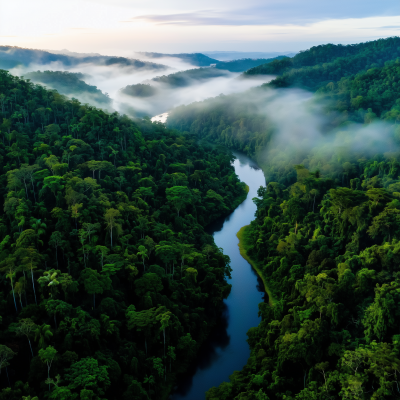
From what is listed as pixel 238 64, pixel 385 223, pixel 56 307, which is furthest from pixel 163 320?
pixel 238 64

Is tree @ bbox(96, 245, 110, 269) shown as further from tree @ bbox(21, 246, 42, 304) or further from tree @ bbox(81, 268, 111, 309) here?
tree @ bbox(21, 246, 42, 304)

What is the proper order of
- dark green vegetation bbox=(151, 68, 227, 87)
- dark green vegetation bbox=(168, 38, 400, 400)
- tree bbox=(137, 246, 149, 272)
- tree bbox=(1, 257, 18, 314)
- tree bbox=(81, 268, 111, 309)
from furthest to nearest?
dark green vegetation bbox=(151, 68, 227, 87) < tree bbox=(137, 246, 149, 272) < tree bbox=(81, 268, 111, 309) < tree bbox=(1, 257, 18, 314) < dark green vegetation bbox=(168, 38, 400, 400)

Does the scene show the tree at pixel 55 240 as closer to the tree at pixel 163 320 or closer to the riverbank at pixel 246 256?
the tree at pixel 163 320

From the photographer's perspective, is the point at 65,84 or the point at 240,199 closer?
the point at 240,199

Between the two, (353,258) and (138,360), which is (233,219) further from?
(138,360)

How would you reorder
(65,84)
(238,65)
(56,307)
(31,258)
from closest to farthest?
(56,307), (31,258), (65,84), (238,65)

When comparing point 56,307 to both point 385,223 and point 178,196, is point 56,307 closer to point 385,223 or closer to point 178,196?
point 178,196

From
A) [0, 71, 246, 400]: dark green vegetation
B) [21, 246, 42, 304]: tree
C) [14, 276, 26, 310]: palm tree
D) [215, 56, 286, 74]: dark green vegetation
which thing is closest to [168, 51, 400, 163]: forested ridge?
[0, 71, 246, 400]: dark green vegetation
